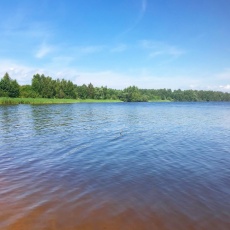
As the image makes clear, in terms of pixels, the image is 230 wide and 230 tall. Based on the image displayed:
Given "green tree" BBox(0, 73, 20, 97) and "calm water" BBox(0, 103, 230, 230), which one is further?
"green tree" BBox(0, 73, 20, 97)

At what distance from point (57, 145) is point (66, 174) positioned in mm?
7706

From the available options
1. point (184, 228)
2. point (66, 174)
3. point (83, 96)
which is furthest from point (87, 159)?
point (83, 96)

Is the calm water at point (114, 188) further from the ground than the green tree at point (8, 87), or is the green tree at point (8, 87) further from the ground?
the green tree at point (8, 87)

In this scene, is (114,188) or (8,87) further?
(8,87)

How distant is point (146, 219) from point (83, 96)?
180852mm

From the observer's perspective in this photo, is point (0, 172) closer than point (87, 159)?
Yes

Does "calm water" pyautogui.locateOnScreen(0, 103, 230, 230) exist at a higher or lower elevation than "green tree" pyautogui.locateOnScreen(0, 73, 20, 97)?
lower

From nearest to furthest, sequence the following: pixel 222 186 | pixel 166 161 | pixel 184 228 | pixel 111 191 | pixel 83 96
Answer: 1. pixel 184 228
2. pixel 111 191
3. pixel 222 186
4. pixel 166 161
5. pixel 83 96

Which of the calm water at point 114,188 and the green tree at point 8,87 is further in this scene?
the green tree at point 8,87

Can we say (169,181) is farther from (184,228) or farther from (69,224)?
(69,224)

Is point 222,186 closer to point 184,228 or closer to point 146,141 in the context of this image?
point 184,228

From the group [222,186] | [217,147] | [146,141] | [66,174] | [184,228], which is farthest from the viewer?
[146,141]

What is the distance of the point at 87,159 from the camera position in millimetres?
14609

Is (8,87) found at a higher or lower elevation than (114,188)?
higher
